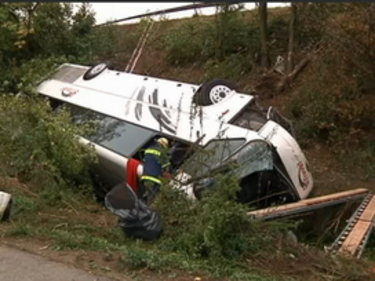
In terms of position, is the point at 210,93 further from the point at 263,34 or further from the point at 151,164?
the point at 263,34

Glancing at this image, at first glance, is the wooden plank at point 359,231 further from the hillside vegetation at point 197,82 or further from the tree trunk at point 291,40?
the tree trunk at point 291,40

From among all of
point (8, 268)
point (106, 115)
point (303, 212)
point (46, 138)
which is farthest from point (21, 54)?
point (8, 268)

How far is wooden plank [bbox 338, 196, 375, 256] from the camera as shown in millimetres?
5766

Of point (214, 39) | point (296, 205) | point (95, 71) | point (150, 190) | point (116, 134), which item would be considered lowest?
point (296, 205)

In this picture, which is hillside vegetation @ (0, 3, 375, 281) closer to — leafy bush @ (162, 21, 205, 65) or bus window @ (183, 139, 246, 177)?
leafy bush @ (162, 21, 205, 65)

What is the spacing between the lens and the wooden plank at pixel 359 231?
5766 millimetres

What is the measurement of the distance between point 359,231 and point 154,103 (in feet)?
11.8

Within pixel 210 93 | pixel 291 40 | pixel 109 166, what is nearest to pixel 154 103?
pixel 210 93

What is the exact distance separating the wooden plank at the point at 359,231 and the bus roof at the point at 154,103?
5.28 feet

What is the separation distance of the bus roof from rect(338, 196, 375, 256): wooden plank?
1609 millimetres


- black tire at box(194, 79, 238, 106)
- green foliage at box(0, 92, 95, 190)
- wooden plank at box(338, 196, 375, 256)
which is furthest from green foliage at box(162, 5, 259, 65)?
green foliage at box(0, 92, 95, 190)

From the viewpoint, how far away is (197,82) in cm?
1430

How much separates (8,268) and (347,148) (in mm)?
7395

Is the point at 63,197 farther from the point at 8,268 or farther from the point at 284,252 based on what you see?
the point at 284,252
